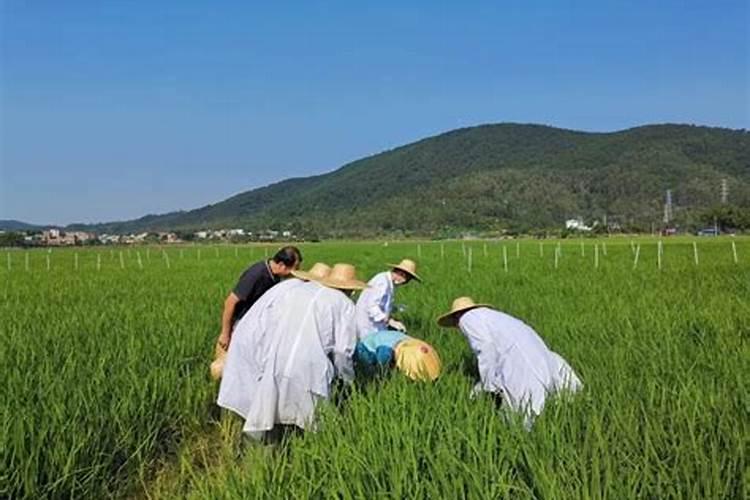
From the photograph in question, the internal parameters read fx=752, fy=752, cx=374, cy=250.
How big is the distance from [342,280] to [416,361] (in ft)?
2.61

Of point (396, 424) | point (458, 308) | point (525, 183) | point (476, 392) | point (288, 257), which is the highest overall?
point (525, 183)

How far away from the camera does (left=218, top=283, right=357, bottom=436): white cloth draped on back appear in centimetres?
382

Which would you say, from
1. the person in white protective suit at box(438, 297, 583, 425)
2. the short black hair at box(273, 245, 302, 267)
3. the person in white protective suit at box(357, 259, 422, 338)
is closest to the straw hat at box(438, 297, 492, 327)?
Answer: the person in white protective suit at box(438, 297, 583, 425)

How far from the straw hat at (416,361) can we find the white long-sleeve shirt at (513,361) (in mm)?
503

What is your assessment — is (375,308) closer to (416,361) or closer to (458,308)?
(416,361)

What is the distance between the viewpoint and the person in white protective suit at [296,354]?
3818mm

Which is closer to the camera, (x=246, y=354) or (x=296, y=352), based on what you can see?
(x=296, y=352)

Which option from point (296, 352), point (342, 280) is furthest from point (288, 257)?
point (296, 352)

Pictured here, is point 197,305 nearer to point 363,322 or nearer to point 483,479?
point 363,322

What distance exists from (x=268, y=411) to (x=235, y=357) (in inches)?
15.5

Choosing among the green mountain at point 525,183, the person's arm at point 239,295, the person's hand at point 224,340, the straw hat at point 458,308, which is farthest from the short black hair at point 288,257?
the green mountain at point 525,183

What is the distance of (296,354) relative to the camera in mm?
3816

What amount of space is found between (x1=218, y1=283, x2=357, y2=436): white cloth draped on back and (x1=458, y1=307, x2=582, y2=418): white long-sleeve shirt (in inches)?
32.7

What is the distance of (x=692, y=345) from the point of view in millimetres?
5934
